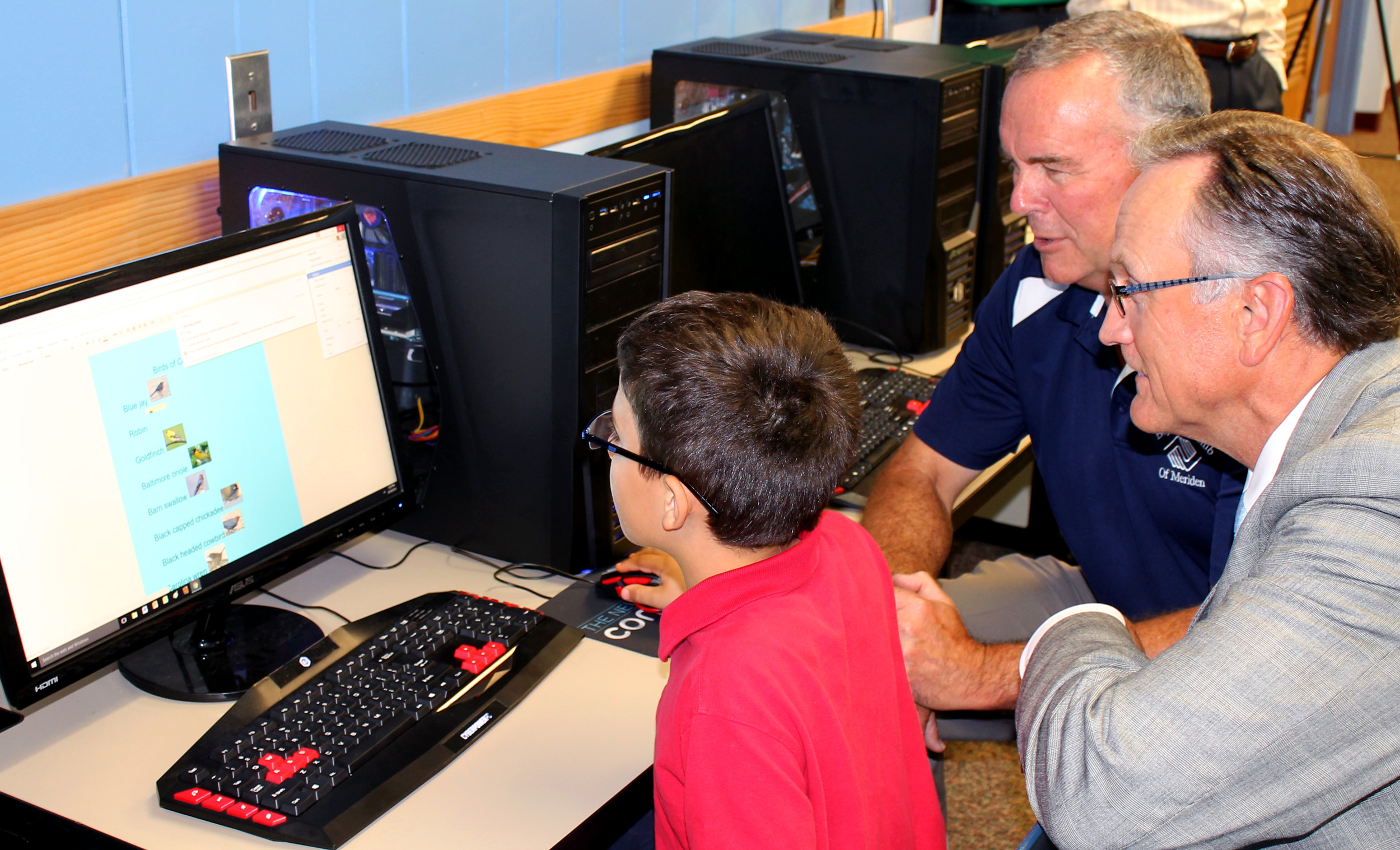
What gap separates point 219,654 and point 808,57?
145cm

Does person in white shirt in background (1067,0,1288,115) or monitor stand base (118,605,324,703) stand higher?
person in white shirt in background (1067,0,1288,115)

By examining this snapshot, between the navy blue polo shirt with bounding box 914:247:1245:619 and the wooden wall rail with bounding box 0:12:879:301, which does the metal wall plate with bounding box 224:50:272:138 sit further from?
the navy blue polo shirt with bounding box 914:247:1245:619

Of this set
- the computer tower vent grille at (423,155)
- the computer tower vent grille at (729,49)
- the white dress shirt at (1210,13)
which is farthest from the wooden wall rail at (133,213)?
the white dress shirt at (1210,13)

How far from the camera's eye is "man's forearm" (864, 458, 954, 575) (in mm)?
1599

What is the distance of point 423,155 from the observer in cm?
147

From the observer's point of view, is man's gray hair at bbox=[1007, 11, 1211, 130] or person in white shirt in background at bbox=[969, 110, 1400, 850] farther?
man's gray hair at bbox=[1007, 11, 1211, 130]

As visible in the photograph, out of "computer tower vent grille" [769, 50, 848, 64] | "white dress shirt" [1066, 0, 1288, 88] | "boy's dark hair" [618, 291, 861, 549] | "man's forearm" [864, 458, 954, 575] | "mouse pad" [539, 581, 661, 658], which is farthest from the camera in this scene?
"white dress shirt" [1066, 0, 1288, 88]

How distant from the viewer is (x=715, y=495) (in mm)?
999

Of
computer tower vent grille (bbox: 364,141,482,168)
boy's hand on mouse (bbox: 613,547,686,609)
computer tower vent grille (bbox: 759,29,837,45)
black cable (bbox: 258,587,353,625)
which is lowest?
black cable (bbox: 258,587,353,625)

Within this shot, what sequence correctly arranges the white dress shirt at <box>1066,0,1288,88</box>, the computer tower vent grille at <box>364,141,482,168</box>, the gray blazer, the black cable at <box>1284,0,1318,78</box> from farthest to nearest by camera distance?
the black cable at <box>1284,0,1318,78</box>
the white dress shirt at <box>1066,0,1288,88</box>
the computer tower vent grille at <box>364,141,482,168</box>
the gray blazer

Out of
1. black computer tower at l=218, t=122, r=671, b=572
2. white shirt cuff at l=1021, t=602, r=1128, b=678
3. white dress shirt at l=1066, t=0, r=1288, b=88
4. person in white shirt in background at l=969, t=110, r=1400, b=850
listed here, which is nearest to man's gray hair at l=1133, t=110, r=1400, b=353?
person in white shirt in background at l=969, t=110, r=1400, b=850

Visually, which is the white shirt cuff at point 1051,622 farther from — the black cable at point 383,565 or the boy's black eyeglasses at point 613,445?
the black cable at point 383,565

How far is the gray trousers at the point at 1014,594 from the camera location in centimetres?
173

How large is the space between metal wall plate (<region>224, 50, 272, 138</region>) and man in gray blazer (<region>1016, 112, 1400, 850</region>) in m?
1.08
